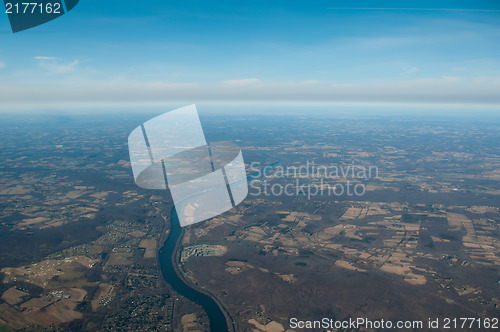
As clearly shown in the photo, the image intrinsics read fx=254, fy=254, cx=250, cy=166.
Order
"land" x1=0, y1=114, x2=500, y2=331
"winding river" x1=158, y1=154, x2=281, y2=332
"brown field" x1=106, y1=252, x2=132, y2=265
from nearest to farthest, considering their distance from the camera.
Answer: "winding river" x1=158, y1=154, x2=281, y2=332 < "land" x1=0, y1=114, x2=500, y2=331 < "brown field" x1=106, y1=252, x2=132, y2=265

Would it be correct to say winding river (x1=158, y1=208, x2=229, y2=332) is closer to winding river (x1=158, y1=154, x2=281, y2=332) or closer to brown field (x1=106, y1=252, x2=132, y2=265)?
winding river (x1=158, y1=154, x2=281, y2=332)

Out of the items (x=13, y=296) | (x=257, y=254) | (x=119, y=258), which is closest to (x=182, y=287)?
(x=257, y=254)

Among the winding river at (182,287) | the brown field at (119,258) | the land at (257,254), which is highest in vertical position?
the land at (257,254)

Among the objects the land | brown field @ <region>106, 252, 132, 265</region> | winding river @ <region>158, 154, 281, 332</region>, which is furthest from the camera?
brown field @ <region>106, 252, 132, 265</region>

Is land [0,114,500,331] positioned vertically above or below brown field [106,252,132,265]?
above

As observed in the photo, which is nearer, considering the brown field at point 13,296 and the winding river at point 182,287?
the winding river at point 182,287

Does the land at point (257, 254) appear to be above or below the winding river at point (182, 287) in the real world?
above

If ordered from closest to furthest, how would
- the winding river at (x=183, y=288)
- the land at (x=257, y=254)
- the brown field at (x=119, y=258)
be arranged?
the winding river at (x=183, y=288) < the land at (x=257, y=254) < the brown field at (x=119, y=258)

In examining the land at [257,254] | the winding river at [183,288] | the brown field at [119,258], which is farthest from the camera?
the brown field at [119,258]

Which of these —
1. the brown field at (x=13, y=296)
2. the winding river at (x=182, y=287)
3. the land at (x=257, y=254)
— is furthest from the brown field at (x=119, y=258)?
the brown field at (x=13, y=296)

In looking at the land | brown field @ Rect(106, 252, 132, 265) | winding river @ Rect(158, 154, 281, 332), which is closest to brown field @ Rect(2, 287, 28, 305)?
the land

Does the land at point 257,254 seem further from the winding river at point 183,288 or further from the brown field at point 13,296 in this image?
the winding river at point 183,288

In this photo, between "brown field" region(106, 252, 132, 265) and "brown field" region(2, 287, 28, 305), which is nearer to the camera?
"brown field" region(2, 287, 28, 305)
